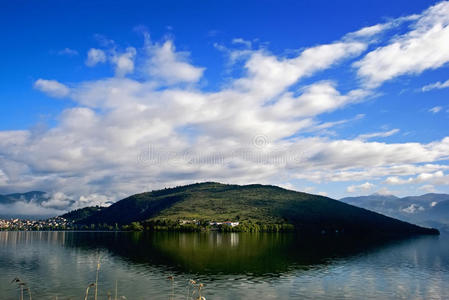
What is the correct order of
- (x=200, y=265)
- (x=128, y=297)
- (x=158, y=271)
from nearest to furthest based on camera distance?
(x=128, y=297)
(x=158, y=271)
(x=200, y=265)

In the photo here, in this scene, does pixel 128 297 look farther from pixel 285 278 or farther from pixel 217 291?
pixel 285 278

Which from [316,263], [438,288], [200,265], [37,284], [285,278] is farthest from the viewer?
[316,263]

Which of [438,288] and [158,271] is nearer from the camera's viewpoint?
[438,288]

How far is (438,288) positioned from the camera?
73438mm

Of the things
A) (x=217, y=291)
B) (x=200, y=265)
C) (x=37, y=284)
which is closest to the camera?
(x=217, y=291)

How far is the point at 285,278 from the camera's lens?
258ft

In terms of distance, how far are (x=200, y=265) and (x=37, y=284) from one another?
3998 centimetres

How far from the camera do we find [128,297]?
58.8 meters

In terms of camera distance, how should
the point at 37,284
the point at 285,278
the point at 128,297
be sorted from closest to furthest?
the point at 128,297
the point at 37,284
the point at 285,278

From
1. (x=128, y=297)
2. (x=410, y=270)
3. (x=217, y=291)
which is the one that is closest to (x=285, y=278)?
(x=217, y=291)

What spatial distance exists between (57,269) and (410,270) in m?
92.0

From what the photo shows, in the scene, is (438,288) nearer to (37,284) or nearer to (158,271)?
(158,271)

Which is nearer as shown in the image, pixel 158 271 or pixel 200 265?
→ pixel 158 271

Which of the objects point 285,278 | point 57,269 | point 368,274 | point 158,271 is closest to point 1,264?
point 57,269
